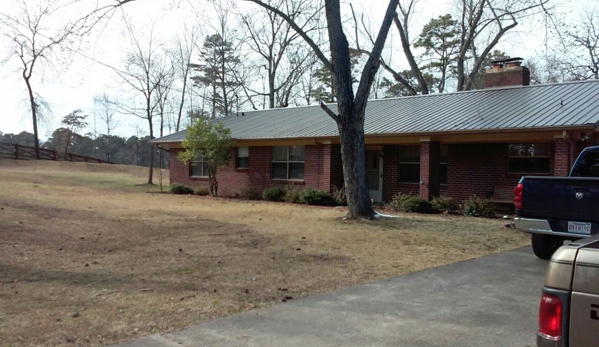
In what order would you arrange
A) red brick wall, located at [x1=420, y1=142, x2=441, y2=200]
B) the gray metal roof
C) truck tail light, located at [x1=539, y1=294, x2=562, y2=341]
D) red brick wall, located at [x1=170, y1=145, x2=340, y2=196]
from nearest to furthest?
1. truck tail light, located at [x1=539, y1=294, x2=562, y2=341]
2. the gray metal roof
3. red brick wall, located at [x1=420, y1=142, x2=441, y2=200]
4. red brick wall, located at [x1=170, y1=145, x2=340, y2=196]

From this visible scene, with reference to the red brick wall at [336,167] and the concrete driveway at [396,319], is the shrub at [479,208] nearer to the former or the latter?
the red brick wall at [336,167]

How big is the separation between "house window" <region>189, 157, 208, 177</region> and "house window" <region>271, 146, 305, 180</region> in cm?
522

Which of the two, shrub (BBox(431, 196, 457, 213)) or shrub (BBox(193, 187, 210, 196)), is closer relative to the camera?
shrub (BBox(431, 196, 457, 213))

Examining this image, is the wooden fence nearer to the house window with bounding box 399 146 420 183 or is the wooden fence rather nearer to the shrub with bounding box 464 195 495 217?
the house window with bounding box 399 146 420 183

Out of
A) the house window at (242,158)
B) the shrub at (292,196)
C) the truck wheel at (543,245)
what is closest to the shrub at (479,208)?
the shrub at (292,196)

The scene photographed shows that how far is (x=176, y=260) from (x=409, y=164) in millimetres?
12689

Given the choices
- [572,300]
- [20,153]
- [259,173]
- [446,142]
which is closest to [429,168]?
[446,142]

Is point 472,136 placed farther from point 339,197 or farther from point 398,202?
point 339,197

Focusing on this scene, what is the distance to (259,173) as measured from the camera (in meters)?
22.9

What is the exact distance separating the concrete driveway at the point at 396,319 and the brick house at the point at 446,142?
8.87 m

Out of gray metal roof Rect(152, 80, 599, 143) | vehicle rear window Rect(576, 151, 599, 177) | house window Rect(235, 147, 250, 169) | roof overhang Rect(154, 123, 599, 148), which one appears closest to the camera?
vehicle rear window Rect(576, 151, 599, 177)

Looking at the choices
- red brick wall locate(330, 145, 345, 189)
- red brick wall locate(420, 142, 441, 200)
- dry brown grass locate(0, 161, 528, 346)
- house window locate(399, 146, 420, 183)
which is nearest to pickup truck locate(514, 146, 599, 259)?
dry brown grass locate(0, 161, 528, 346)

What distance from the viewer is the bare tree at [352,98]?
1336 cm

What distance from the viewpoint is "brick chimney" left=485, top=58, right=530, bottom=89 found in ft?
66.2
